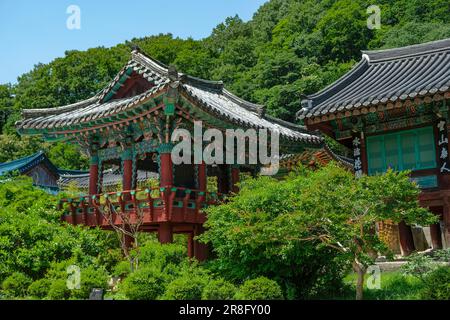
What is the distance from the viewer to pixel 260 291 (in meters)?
11.0

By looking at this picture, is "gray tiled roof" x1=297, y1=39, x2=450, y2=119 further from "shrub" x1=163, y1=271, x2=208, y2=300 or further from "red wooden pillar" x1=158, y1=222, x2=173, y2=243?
"shrub" x1=163, y1=271, x2=208, y2=300

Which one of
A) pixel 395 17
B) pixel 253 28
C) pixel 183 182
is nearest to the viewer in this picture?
pixel 183 182

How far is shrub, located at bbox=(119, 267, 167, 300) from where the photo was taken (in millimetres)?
12070

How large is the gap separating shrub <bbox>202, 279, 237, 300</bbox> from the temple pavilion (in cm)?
512

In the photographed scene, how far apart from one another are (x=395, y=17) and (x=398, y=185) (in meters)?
55.0

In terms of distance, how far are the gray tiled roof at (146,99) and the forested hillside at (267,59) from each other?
26.1m

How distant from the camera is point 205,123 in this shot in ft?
59.0

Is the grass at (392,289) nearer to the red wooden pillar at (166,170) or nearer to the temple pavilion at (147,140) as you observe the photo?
the temple pavilion at (147,140)

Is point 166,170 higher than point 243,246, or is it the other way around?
point 166,170

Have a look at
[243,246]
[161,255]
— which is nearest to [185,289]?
[243,246]

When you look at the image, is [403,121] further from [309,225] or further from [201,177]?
[201,177]

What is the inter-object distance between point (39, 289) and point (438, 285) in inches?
359

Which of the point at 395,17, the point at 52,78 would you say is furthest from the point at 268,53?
the point at 52,78
